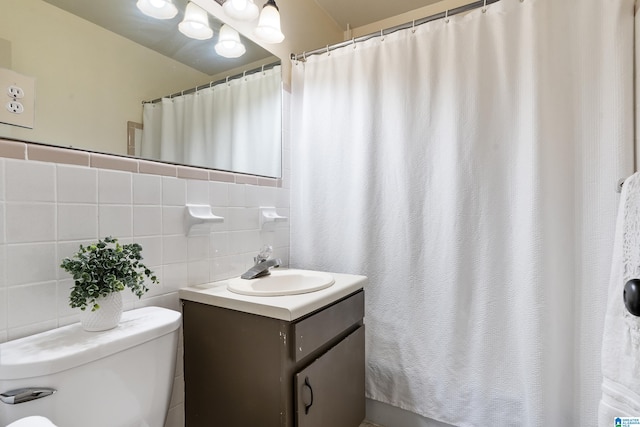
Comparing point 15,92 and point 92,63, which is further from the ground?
point 92,63

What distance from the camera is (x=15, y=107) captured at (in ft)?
2.59

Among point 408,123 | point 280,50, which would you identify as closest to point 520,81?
point 408,123

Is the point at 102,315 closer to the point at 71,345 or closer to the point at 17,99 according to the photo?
the point at 71,345

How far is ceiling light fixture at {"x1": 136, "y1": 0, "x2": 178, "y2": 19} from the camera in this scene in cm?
108

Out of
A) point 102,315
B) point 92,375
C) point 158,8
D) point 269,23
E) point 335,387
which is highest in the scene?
point 269,23

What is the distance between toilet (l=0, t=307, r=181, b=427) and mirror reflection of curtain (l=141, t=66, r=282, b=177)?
0.59 metres

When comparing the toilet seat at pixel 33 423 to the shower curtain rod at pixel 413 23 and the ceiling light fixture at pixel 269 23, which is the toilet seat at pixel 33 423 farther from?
the shower curtain rod at pixel 413 23

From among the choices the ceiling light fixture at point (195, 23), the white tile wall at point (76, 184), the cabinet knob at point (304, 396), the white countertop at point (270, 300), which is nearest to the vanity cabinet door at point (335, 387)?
the cabinet knob at point (304, 396)

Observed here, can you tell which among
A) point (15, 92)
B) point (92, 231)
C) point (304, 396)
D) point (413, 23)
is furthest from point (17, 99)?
point (413, 23)

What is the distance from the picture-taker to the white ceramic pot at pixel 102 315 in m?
0.80

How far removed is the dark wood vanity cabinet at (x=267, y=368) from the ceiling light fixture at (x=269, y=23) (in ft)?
3.90

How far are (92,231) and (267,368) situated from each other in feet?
2.14

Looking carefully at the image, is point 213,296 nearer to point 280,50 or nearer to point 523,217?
point 523,217

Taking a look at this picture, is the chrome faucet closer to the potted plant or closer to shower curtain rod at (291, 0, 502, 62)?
the potted plant
